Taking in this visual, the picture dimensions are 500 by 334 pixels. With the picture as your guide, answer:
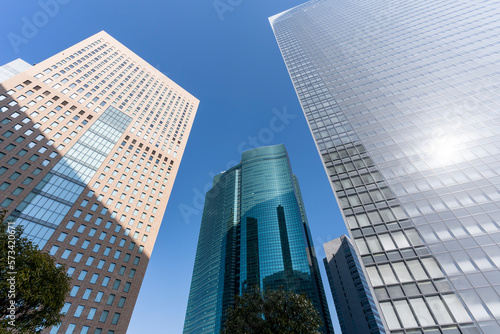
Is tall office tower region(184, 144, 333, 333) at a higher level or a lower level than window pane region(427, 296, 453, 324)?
higher

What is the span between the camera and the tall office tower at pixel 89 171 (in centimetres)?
4239

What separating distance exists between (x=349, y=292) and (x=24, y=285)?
147534 mm

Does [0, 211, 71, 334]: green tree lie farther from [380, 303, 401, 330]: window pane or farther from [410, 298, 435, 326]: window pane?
[410, 298, 435, 326]: window pane

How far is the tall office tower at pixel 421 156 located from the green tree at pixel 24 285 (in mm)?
27314

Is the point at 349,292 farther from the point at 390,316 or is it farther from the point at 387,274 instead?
the point at 390,316

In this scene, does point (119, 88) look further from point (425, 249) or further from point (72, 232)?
point (425, 249)

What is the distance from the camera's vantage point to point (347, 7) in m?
87.6

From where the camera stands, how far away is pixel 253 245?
436 feet

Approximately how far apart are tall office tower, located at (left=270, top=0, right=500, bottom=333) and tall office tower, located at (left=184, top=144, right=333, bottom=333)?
302 feet

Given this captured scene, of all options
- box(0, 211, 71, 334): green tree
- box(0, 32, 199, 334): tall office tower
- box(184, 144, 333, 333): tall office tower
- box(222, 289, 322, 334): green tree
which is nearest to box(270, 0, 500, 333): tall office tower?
box(222, 289, 322, 334): green tree

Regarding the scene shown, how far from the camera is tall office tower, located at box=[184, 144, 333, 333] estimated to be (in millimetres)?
119744

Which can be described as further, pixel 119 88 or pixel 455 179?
pixel 119 88

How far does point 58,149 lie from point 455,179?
74124 mm

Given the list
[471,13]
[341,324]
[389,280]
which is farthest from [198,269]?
[471,13]
